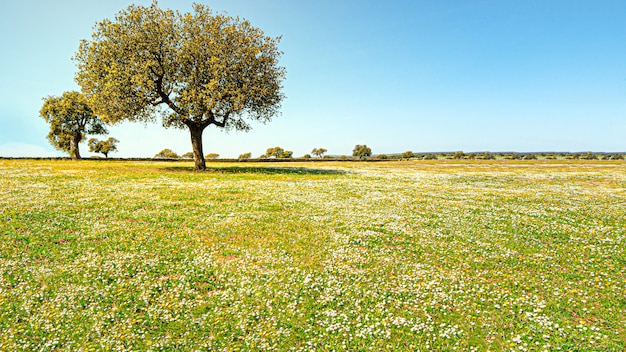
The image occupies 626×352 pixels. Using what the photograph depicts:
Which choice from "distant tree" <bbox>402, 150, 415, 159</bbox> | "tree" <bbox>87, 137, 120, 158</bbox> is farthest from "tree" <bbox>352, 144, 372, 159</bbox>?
"tree" <bbox>87, 137, 120, 158</bbox>

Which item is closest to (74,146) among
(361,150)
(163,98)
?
(163,98)

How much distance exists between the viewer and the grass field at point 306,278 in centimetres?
822

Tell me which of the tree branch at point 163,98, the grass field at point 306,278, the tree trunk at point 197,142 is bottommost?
the grass field at point 306,278

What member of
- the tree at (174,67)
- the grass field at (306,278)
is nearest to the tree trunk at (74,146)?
the tree at (174,67)

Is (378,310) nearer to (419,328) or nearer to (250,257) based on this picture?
(419,328)

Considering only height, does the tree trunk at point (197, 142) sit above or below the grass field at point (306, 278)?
above

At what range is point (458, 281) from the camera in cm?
1109

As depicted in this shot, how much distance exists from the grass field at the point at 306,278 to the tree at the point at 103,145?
12760cm

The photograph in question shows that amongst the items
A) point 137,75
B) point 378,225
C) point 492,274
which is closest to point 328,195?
point 378,225

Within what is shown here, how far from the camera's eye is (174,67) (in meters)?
43.2

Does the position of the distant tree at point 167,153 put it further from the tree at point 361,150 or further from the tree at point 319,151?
the tree at point 361,150

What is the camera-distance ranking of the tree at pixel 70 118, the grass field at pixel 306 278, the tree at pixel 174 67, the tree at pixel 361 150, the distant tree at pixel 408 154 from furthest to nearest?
the tree at pixel 361 150
the distant tree at pixel 408 154
the tree at pixel 70 118
the tree at pixel 174 67
the grass field at pixel 306 278

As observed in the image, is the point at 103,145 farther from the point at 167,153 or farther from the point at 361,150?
the point at 361,150

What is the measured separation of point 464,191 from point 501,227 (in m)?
14.7
